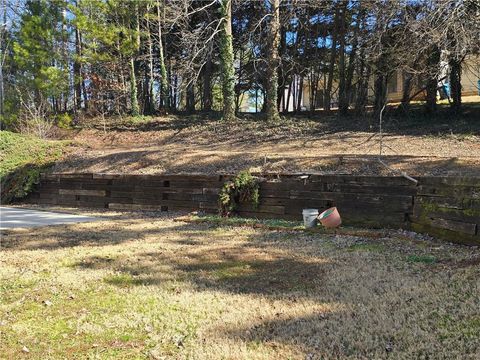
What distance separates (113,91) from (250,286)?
19841 millimetres

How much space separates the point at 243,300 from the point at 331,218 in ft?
11.1

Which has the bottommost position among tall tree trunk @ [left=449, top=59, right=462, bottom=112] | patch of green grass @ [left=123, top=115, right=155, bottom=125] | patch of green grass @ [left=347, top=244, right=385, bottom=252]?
patch of green grass @ [left=347, top=244, right=385, bottom=252]

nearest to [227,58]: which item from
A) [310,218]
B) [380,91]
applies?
[380,91]

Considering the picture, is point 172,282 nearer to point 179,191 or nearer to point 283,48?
point 179,191

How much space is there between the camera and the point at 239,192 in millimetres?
8773

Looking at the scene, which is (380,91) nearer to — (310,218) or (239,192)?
(239,192)

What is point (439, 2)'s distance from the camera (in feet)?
33.3

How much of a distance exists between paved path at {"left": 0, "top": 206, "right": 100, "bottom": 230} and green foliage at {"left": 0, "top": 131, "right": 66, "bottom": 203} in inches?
70.6

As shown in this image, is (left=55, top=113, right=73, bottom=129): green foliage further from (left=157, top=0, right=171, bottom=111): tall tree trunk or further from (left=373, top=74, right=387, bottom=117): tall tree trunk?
(left=373, top=74, right=387, bottom=117): tall tree trunk

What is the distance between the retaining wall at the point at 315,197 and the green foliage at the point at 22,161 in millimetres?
405

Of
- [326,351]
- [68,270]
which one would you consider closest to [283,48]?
[68,270]

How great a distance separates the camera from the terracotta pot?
276 inches

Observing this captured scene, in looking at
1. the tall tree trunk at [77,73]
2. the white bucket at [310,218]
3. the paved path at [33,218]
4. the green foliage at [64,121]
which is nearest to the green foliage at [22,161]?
the paved path at [33,218]

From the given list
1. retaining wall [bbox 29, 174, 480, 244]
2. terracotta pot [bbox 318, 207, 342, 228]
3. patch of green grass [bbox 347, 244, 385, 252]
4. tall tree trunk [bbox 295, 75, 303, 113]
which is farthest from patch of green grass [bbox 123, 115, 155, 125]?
patch of green grass [bbox 347, 244, 385, 252]
